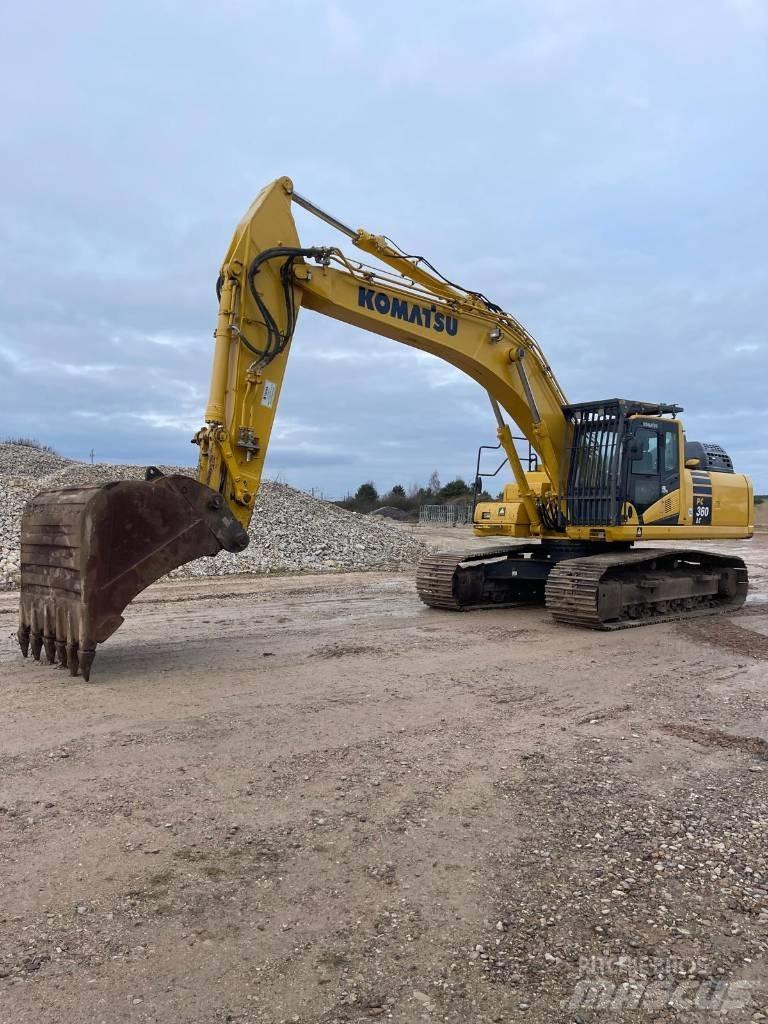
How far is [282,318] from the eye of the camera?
7.71 metres

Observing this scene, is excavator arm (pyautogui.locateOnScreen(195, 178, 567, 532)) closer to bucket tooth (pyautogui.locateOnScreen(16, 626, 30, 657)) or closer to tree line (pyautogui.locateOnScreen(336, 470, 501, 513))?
bucket tooth (pyautogui.locateOnScreen(16, 626, 30, 657))

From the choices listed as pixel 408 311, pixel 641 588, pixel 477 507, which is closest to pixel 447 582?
pixel 477 507

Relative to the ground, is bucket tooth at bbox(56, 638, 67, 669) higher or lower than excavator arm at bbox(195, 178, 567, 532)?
lower

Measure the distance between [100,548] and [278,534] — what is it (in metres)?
12.8

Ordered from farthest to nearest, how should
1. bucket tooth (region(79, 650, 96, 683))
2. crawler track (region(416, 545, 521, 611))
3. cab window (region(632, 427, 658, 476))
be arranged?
crawler track (region(416, 545, 521, 611)) → cab window (region(632, 427, 658, 476)) → bucket tooth (region(79, 650, 96, 683))

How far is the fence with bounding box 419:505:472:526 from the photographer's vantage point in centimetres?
4303

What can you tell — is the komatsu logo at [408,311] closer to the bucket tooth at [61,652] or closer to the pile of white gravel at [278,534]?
the bucket tooth at [61,652]

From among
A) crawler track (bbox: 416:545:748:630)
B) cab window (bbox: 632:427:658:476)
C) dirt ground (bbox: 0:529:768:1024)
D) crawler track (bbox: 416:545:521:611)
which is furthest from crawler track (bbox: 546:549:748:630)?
dirt ground (bbox: 0:529:768:1024)

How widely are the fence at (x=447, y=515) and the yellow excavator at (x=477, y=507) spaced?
100 feet

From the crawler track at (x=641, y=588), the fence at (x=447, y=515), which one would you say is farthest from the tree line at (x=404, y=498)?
the crawler track at (x=641, y=588)

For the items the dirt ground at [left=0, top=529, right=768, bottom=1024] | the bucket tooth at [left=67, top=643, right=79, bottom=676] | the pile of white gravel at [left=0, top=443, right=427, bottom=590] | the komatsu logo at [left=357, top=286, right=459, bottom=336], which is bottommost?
the dirt ground at [left=0, top=529, right=768, bottom=1024]

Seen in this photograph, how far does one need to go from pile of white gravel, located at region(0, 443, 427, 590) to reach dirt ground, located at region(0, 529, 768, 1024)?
8.72 m

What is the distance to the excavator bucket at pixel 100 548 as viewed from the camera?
624 cm

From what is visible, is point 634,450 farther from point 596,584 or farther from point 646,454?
point 596,584
